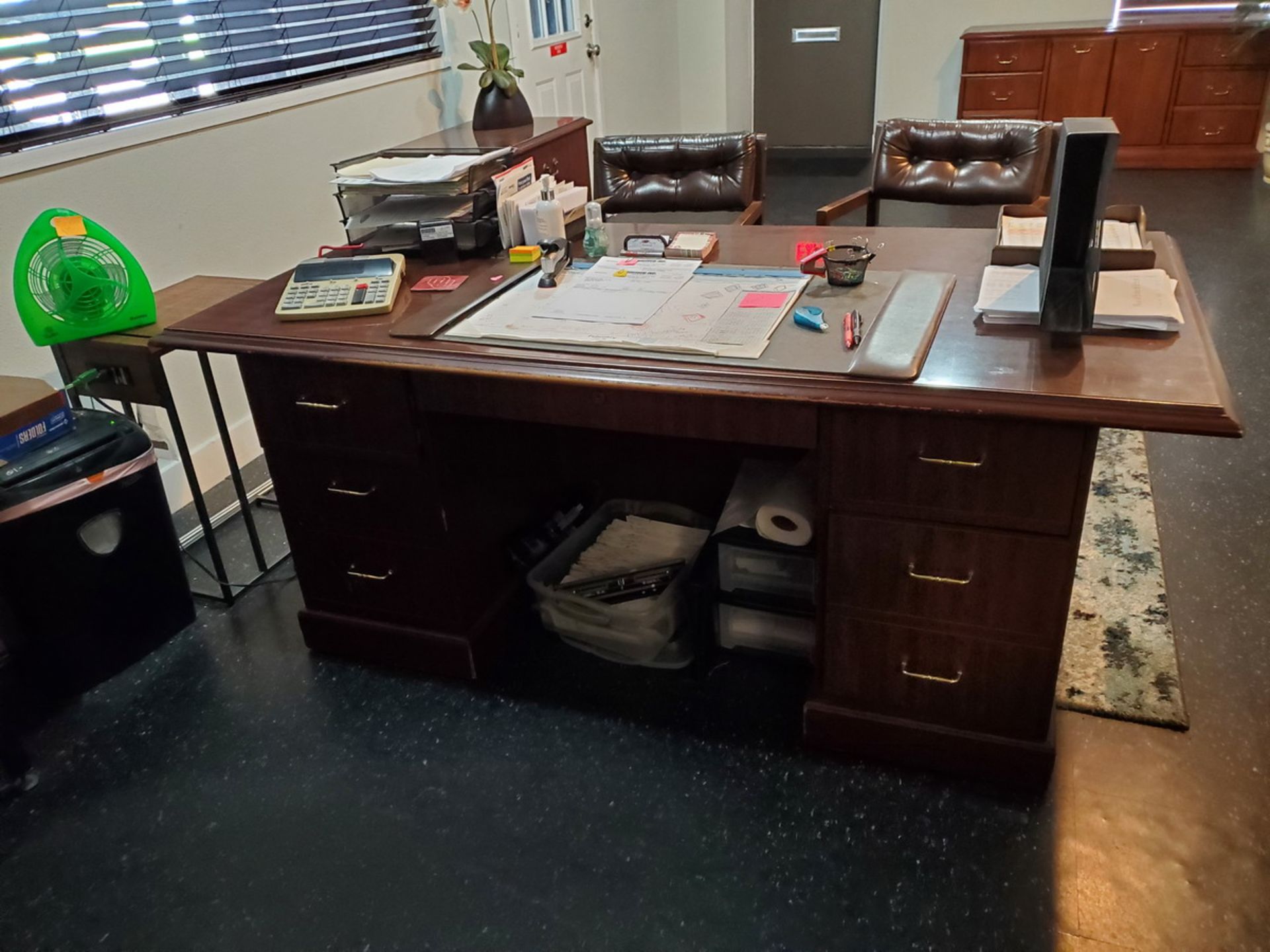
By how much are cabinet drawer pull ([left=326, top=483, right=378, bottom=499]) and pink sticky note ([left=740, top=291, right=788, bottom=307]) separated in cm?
74

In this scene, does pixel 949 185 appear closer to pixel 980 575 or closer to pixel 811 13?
pixel 980 575

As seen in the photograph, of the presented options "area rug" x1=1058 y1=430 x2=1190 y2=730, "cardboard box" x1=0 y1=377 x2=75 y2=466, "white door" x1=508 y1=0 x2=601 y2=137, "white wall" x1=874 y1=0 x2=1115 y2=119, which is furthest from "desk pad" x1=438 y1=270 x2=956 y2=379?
"white wall" x1=874 y1=0 x2=1115 y2=119

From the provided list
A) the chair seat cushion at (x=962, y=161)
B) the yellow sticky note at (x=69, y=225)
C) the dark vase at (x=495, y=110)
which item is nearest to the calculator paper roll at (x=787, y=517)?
the chair seat cushion at (x=962, y=161)

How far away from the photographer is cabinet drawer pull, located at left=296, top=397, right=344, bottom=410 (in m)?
1.63

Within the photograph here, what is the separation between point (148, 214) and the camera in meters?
2.40

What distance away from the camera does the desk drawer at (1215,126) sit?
5.29 metres

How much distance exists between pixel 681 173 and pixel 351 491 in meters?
1.37

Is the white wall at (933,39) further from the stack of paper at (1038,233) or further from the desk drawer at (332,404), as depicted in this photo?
the desk drawer at (332,404)

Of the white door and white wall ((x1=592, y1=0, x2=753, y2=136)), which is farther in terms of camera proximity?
white wall ((x1=592, y1=0, x2=753, y2=136))

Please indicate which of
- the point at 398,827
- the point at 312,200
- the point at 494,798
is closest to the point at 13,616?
the point at 398,827

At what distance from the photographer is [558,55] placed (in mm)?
4348

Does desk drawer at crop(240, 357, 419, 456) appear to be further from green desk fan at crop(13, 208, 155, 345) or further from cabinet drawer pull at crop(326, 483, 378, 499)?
green desk fan at crop(13, 208, 155, 345)

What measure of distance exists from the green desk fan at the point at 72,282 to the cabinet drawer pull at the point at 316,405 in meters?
0.58

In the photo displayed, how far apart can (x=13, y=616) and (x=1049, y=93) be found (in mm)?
5755
